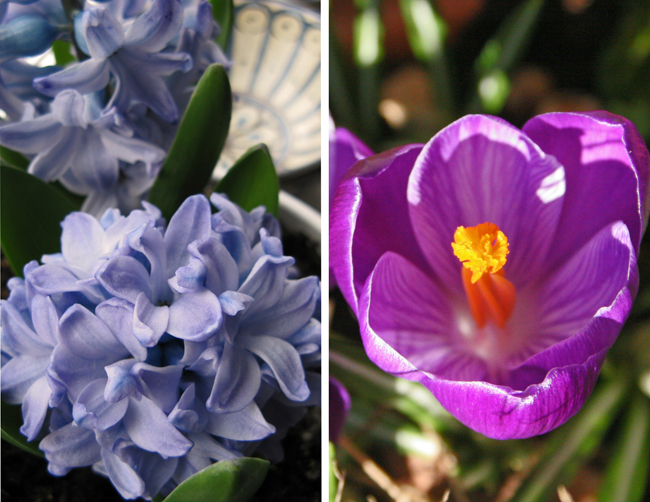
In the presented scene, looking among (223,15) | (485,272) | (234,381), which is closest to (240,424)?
(234,381)

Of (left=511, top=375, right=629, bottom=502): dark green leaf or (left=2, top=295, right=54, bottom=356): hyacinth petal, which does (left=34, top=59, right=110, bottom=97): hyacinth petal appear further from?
(left=511, top=375, right=629, bottom=502): dark green leaf

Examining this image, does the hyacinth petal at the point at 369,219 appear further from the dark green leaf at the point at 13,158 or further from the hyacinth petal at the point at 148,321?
the dark green leaf at the point at 13,158

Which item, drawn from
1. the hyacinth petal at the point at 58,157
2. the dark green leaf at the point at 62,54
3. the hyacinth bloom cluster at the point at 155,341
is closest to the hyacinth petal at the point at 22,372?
the hyacinth bloom cluster at the point at 155,341

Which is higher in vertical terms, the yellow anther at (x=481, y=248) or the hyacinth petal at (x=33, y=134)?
the yellow anther at (x=481, y=248)

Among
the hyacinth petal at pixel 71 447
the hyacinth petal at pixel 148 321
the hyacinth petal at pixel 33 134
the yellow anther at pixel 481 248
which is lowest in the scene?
the hyacinth petal at pixel 71 447

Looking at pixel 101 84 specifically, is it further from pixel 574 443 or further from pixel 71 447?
pixel 574 443

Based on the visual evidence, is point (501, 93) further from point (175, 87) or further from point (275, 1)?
point (275, 1)

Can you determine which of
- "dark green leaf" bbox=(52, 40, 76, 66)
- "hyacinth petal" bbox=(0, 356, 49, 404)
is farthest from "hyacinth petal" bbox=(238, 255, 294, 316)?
"dark green leaf" bbox=(52, 40, 76, 66)

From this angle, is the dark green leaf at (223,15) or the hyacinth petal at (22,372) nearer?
the hyacinth petal at (22,372)
